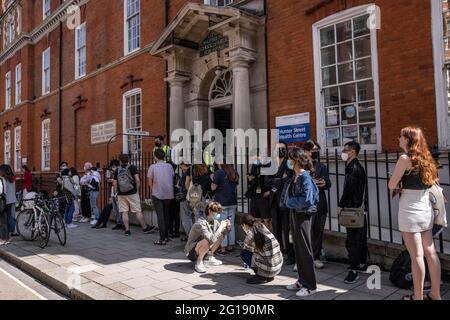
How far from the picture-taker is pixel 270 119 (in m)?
9.00

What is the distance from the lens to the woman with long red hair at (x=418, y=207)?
3848 millimetres

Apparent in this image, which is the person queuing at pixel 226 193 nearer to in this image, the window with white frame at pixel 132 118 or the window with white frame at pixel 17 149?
the window with white frame at pixel 132 118

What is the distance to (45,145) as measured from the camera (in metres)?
19.8

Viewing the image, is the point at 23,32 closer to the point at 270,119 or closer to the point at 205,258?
the point at 270,119

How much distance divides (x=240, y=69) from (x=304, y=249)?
5.77m

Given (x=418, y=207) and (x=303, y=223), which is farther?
(x=303, y=223)

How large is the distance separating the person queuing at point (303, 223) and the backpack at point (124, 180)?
4856 millimetres

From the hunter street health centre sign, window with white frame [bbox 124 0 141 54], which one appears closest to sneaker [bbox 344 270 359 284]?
the hunter street health centre sign

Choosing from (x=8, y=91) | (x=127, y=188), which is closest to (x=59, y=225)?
(x=127, y=188)

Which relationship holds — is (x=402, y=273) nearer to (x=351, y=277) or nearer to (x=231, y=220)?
(x=351, y=277)

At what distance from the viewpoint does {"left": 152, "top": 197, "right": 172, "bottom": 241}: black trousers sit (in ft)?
24.8

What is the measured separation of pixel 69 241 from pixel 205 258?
3.77m

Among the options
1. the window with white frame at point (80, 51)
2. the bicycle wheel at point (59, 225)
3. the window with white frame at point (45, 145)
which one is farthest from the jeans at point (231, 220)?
the window with white frame at point (45, 145)
